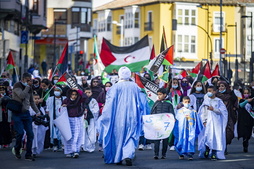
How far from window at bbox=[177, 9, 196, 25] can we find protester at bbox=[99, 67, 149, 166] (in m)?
68.9

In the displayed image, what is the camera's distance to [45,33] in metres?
73.5

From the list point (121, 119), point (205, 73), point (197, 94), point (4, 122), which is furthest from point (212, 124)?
point (205, 73)

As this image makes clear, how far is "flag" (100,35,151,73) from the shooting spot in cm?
2786

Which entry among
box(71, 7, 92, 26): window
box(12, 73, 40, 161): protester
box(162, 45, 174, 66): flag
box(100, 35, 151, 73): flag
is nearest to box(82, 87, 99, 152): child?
box(12, 73, 40, 161): protester

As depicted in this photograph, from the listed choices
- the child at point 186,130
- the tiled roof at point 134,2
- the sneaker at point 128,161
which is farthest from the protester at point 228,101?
the tiled roof at point 134,2

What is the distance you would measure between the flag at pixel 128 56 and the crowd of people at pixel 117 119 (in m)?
6.90

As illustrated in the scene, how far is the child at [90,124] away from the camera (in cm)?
1869

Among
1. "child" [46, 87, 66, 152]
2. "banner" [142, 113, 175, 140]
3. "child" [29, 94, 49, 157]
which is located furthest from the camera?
"child" [46, 87, 66, 152]

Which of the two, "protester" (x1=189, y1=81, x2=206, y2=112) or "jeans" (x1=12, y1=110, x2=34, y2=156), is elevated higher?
"protester" (x1=189, y1=81, x2=206, y2=112)

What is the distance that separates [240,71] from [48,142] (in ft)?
203

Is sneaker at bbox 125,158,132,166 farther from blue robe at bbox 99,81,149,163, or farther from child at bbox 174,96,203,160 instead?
child at bbox 174,96,203,160

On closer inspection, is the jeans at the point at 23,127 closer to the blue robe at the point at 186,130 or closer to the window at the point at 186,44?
the blue robe at the point at 186,130

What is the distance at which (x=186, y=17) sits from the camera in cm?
8462

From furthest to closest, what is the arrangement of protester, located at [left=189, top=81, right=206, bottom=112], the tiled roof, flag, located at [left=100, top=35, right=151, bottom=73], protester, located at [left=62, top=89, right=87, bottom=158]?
the tiled roof, flag, located at [left=100, top=35, right=151, bottom=73], protester, located at [left=189, top=81, right=206, bottom=112], protester, located at [left=62, top=89, right=87, bottom=158]
